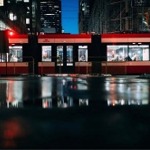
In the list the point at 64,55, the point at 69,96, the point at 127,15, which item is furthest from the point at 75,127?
the point at 127,15

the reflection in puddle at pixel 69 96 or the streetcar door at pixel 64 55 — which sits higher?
the streetcar door at pixel 64 55

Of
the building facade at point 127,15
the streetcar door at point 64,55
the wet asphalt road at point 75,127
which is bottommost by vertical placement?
the wet asphalt road at point 75,127

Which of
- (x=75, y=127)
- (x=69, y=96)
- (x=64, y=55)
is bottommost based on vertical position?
(x=69, y=96)

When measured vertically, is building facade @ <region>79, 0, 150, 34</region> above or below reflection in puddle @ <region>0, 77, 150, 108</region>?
above

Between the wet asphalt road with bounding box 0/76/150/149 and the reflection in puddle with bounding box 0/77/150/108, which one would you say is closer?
the wet asphalt road with bounding box 0/76/150/149

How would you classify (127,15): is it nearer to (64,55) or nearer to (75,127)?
(64,55)

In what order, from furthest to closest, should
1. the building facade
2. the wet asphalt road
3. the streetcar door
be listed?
the building facade, the streetcar door, the wet asphalt road

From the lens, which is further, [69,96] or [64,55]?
[64,55]

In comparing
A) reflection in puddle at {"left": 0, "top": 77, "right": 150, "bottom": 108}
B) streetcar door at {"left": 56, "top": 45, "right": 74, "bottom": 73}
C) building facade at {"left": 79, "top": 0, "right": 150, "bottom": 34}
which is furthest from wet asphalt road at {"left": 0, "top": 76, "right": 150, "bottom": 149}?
building facade at {"left": 79, "top": 0, "right": 150, "bottom": 34}

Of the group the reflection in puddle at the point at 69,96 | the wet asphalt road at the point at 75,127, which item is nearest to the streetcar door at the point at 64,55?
the reflection in puddle at the point at 69,96

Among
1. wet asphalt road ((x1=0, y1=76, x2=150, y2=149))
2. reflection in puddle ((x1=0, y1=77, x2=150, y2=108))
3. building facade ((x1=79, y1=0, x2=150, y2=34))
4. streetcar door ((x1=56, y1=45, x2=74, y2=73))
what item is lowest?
reflection in puddle ((x1=0, y1=77, x2=150, y2=108))

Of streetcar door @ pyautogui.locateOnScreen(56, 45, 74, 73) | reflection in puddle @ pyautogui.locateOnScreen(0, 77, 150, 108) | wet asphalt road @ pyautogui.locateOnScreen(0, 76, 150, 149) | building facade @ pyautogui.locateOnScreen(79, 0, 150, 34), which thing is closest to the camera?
wet asphalt road @ pyautogui.locateOnScreen(0, 76, 150, 149)

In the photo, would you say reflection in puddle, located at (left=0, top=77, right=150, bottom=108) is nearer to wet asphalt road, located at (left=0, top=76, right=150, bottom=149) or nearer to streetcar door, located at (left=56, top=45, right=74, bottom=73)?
wet asphalt road, located at (left=0, top=76, right=150, bottom=149)

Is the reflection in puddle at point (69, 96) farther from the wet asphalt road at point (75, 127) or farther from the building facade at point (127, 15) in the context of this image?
the building facade at point (127, 15)
